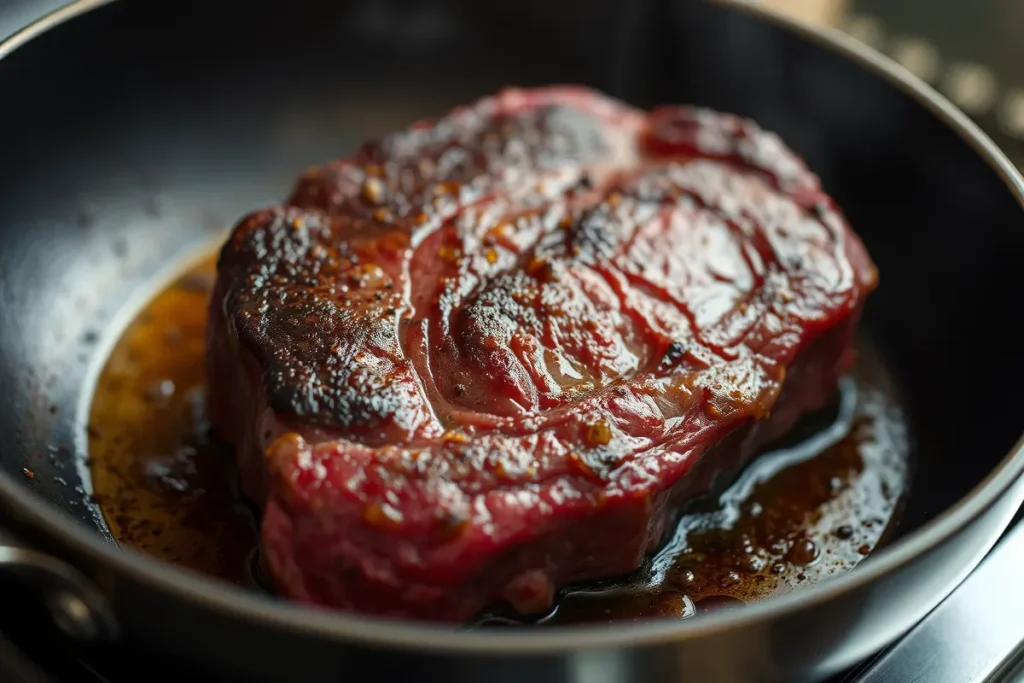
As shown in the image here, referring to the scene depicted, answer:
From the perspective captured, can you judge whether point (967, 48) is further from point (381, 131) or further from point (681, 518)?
point (681, 518)

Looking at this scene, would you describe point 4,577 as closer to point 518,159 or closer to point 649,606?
point 649,606

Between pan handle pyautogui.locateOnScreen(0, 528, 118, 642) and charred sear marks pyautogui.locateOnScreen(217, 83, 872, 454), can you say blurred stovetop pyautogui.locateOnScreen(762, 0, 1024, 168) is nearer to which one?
charred sear marks pyautogui.locateOnScreen(217, 83, 872, 454)

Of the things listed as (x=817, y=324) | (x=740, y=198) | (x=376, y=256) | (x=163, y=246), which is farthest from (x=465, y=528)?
(x=163, y=246)

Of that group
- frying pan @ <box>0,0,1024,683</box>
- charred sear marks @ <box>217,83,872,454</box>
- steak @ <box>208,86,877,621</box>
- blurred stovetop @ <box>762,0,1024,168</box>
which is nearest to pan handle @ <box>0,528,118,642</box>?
frying pan @ <box>0,0,1024,683</box>

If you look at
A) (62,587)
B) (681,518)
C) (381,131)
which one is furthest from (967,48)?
(62,587)

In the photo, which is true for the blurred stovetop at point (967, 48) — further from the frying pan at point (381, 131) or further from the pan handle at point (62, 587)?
the pan handle at point (62, 587)
